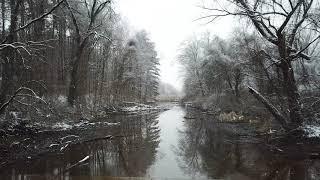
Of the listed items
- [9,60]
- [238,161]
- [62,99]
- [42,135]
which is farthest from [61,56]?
[238,161]

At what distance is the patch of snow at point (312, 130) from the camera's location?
16312mm

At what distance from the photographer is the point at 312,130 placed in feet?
54.2

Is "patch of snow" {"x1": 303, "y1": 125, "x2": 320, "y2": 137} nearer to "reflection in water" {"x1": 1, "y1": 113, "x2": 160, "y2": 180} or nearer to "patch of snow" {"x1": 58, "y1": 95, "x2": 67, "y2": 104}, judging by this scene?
"reflection in water" {"x1": 1, "y1": 113, "x2": 160, "y2": 180}

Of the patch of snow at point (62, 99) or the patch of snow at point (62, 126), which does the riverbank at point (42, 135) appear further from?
the patch of snow at point (62, 99)

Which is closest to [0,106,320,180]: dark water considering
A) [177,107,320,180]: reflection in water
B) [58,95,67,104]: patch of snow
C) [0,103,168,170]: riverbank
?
[177,107,320,180]: reflection in water

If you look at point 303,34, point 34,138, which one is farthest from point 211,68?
point 34,138

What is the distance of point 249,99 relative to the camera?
2919 centimetres

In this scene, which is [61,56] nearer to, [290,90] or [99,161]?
[99,161]

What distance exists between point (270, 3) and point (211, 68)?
25.9 metres

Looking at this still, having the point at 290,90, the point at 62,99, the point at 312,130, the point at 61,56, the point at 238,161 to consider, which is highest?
the point at 61,56

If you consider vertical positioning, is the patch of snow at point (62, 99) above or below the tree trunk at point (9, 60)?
below

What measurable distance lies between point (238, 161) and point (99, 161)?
5533mm

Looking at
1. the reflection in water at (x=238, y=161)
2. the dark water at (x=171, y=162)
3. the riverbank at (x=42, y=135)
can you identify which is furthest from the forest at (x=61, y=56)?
the reflection in water at (x=238, y=161)

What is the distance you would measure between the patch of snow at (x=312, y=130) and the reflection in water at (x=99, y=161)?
282 inches
